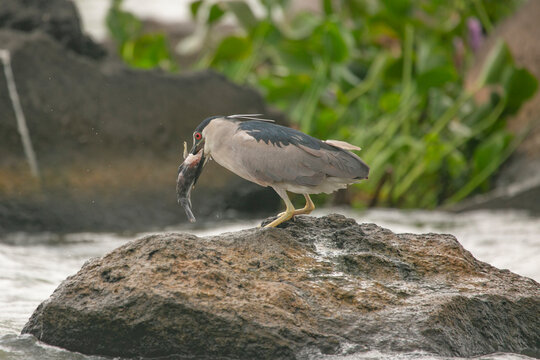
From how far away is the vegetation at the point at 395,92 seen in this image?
8914 millimetres

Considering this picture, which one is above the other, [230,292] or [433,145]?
[433,145]

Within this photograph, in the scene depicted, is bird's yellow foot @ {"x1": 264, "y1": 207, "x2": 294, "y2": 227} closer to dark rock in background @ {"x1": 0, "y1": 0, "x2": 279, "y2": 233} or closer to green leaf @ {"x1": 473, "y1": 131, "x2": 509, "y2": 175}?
dark rock in background @ {"x1": 0, "y1": 0, "x2": 279, "y2": 233}

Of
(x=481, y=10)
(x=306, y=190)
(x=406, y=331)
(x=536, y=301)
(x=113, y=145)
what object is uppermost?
(x=481, y=10)

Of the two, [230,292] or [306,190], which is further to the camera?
[306,190]

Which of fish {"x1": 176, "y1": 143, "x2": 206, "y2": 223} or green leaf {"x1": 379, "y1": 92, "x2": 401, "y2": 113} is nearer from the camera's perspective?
fish {"x1": 176, "y1": 143, "x2": 206, "y2": 223}

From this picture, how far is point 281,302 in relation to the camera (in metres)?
3.19

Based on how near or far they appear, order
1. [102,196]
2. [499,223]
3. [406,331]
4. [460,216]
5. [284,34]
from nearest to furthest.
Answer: [406,331]
[102,196]
[499,223]
[460,216]
[284,34]

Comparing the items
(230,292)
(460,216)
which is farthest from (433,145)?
(230,292)

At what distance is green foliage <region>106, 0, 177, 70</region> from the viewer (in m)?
10.1

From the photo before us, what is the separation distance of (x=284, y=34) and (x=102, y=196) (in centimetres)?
430

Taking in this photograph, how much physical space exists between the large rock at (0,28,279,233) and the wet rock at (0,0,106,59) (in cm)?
24

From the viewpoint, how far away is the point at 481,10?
35.5 ft

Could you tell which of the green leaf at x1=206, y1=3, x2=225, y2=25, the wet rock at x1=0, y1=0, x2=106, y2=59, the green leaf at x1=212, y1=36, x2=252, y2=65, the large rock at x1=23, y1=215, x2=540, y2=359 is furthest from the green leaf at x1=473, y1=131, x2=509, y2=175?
the large rock at x1=23, y1=215, x2=540, y2=359

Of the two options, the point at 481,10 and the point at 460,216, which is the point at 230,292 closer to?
the point at 460,216
